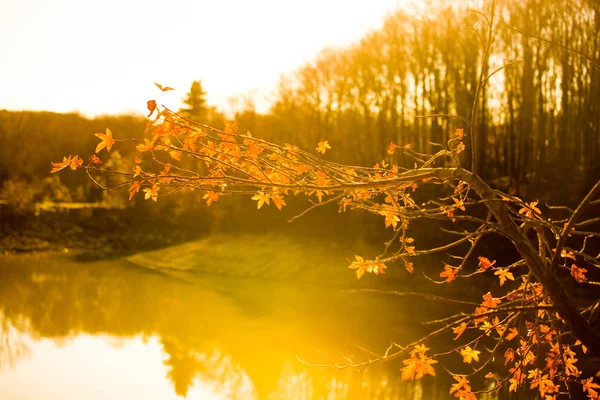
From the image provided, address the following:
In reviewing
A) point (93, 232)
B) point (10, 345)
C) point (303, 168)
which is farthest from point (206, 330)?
point (93, 232)

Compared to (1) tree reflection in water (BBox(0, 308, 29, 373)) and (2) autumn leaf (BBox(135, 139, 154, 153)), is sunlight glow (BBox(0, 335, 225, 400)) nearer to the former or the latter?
(1) tree reflection in water (BBox(0, 308, 29, 373))

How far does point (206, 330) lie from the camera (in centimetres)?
1025

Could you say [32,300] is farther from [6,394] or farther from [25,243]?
[25,243]

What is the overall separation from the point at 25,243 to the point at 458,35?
54.9 feet

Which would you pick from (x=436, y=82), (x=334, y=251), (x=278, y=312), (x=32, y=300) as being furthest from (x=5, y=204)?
(x=436, y=82)

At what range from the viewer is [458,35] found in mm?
15469

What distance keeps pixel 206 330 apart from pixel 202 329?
99mm

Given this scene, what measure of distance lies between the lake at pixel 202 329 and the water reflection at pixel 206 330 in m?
0.03

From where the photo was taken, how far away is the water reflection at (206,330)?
757 centimetres

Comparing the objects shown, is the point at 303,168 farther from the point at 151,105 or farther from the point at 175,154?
the point at 151,105

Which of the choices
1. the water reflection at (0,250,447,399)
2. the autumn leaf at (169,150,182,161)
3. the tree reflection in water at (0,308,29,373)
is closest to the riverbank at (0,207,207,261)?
the water reflection at (0,250,447,399)

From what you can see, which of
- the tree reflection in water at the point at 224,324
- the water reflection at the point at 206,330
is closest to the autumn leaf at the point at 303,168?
the tree reflection in water at the point at 224,324

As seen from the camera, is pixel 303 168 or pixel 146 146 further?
pixel 303 168

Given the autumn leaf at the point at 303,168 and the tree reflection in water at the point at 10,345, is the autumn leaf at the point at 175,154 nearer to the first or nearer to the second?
the autumn leaf at the point at 303,168
